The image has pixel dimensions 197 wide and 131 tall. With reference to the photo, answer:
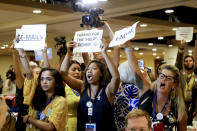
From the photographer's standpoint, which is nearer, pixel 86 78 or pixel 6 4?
pixel 86 78

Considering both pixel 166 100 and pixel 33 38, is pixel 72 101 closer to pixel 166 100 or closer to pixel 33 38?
pixel 33 38

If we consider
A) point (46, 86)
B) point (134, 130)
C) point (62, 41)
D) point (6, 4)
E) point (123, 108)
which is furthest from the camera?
point (6, 4)

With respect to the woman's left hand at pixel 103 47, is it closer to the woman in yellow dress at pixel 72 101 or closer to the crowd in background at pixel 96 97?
the crowd in background at pixel 96 97

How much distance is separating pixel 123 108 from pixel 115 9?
501 centimetres

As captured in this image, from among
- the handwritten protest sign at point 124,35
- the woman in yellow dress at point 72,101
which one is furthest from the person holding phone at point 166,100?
the woman in yellow dress at point 72,101

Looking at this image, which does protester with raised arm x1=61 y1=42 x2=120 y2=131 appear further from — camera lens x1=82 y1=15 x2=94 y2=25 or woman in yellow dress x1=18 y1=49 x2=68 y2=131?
camera lens x1=82 y1=15 x2=94 y2=25

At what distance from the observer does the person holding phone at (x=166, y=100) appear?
2953 mm

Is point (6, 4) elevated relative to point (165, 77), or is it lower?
elevated

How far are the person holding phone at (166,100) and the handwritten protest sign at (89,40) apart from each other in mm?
700

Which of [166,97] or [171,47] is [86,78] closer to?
[166,97]

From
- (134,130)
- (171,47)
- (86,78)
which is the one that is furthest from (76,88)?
(171,47)

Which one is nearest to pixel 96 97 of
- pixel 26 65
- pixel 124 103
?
pixel 124 103

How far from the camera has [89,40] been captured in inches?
144

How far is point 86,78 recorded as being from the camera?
3.47m
